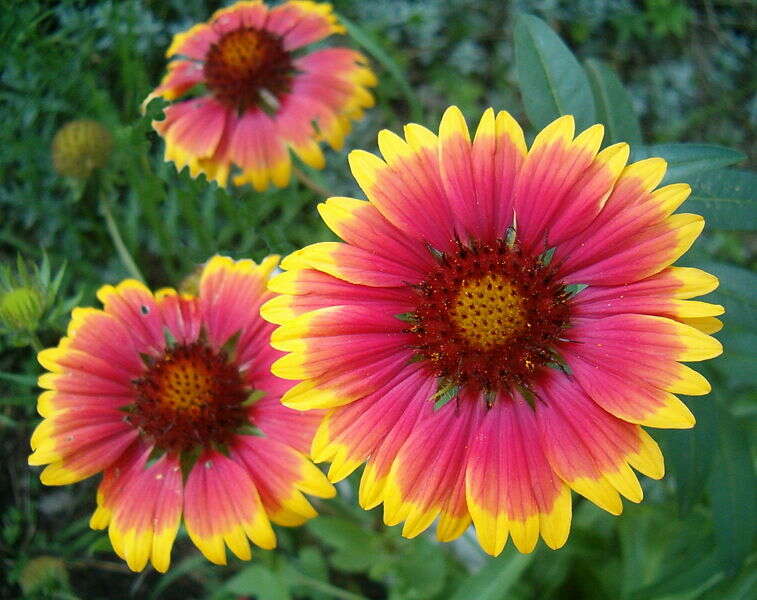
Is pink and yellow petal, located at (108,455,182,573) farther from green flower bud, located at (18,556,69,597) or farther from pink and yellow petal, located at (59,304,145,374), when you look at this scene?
green flower bud, located at (18,556,69,597)

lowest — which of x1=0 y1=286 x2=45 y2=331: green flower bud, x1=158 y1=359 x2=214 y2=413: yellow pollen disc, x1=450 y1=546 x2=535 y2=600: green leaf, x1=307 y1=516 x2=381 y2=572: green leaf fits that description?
x1=307 y1=516 x2=381 y2=572: green leaf

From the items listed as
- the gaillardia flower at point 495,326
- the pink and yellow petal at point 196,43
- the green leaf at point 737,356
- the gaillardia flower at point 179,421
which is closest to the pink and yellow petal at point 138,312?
the gaillardia flower at point 179,421

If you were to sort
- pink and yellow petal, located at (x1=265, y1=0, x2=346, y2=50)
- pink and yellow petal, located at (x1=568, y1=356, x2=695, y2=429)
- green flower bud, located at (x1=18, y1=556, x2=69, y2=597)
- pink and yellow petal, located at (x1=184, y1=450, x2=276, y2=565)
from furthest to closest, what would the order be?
1. pink and yellow petal, located at (x1=265, y1=0, x2=346, y2=50)
2. green flower bud, located at (x1=18, y1=556, x2=69, y2=597)
3. pink and yellow petal, located at (x1=184, y1=450, x2=276, y2=565)
4. pink and yellow petal, located at (x1=568, y1=356, x2=695, y2=429)

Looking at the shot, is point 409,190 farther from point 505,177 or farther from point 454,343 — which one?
point 454,343

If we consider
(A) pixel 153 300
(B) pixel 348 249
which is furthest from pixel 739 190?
(A) pixel 153 300

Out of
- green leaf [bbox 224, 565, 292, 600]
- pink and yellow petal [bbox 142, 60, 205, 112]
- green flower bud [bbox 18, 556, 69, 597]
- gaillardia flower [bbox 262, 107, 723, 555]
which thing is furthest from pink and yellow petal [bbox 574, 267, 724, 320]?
green flower bud [bbox 18, 556, 69, 597]

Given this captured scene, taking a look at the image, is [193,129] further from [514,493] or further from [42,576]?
[514,493]

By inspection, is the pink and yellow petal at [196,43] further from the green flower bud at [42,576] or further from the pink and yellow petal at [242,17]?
the green flower bud at [42,576]
